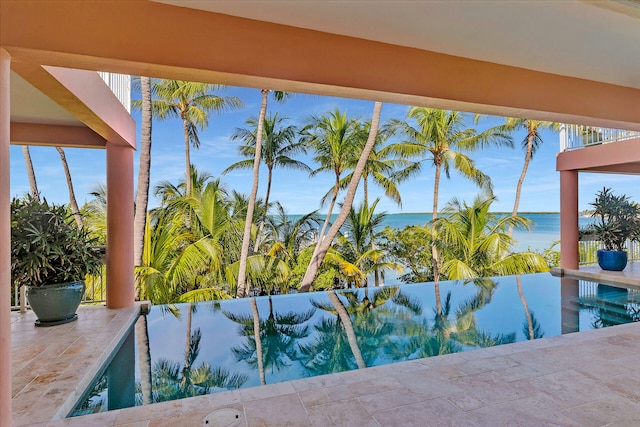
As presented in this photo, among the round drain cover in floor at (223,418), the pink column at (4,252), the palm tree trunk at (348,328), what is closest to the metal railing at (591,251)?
the palm tree trunk at (348,328)

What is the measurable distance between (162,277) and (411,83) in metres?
6.11

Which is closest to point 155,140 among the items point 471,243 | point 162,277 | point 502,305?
point 162,277

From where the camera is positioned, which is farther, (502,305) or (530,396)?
(502,305)

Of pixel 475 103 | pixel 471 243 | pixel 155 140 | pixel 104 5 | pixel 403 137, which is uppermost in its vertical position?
pixel 155 140

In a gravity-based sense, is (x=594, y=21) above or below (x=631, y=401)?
above

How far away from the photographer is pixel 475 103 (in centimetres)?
335

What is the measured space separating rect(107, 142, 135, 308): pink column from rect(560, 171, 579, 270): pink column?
33.0 ft

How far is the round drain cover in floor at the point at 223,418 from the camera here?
2.46m

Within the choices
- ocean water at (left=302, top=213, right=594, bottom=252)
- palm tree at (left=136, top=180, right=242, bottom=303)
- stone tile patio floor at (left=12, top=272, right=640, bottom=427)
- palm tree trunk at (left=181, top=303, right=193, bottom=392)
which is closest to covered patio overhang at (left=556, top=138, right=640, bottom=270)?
stone tile patio floor at (left=12, top=272, right=640, bottom=427)

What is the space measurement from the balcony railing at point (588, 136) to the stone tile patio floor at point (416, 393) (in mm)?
6068

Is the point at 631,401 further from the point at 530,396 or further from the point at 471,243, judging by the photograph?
the point at 471,243

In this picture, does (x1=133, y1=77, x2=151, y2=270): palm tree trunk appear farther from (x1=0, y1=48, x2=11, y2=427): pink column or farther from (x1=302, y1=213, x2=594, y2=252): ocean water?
(x1=302, y1=213, x2=594, y2=252): ocean water

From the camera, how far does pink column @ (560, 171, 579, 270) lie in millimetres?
8891

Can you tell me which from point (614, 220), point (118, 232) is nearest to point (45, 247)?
point (118, 232)
